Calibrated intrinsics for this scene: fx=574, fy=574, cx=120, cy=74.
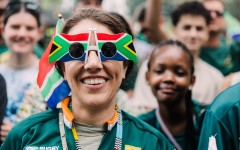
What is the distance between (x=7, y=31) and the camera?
5.99m

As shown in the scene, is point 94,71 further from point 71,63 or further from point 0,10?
point 0,10

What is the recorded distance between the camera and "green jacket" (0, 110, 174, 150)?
3.43 metres

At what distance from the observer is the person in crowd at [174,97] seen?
504 centimetres

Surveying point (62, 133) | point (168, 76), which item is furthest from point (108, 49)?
point (168, 76)

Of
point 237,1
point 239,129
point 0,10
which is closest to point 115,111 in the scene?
point 239,129

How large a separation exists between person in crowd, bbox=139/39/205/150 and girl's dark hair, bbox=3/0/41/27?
5.10ft

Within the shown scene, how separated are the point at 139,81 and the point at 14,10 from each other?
153 centimetres

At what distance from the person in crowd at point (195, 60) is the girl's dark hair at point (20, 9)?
1284mm

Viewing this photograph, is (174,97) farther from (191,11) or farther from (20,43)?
(191,11)

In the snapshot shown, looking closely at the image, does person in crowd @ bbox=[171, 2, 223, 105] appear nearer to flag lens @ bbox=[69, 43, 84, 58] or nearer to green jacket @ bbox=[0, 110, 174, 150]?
green jacket @ bbox=[0, 110, 174, 150]

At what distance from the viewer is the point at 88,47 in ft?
11.1

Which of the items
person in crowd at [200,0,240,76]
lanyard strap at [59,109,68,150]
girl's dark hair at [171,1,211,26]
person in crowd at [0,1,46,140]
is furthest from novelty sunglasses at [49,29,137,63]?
person in crowd at [200,0,240,76]

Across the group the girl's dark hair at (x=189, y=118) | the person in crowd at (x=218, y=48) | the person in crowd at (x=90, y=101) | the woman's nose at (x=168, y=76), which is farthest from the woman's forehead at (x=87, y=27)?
the person in crowd at (x=218, y=48)

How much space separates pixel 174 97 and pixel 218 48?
2198 mm
